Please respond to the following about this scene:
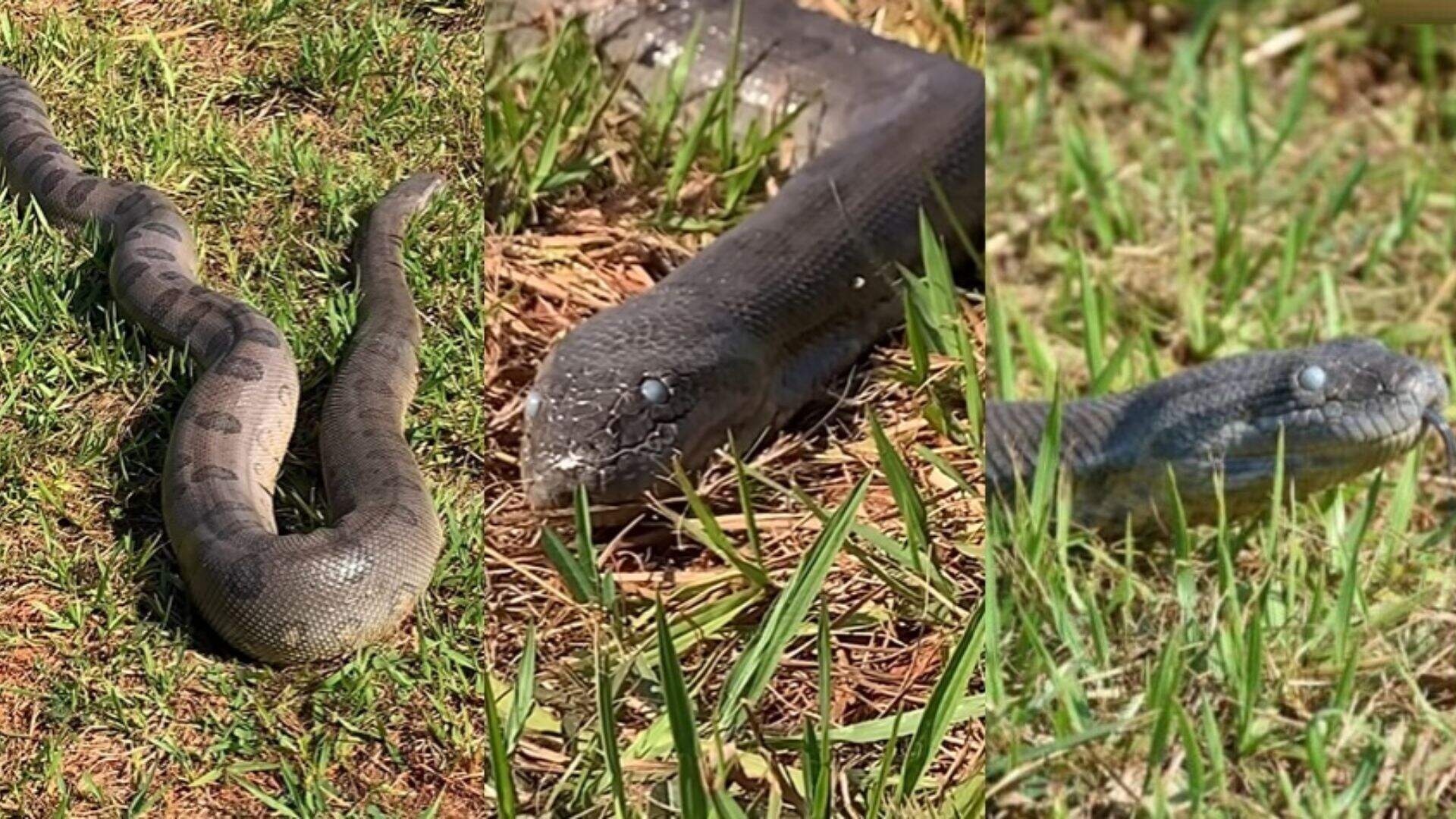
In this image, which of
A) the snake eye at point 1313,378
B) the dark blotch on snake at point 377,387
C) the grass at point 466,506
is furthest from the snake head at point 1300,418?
the dark blotch on snake at point 377,387

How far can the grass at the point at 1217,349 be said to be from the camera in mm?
1616

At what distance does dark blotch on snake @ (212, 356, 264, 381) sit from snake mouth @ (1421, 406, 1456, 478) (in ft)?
3.94

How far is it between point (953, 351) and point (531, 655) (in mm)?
415

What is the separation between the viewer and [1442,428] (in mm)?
1987

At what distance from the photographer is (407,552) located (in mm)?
1508

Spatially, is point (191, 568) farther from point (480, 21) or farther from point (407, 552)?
point (480, 21)

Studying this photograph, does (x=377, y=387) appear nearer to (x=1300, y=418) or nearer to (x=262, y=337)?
(x=262, y=337)

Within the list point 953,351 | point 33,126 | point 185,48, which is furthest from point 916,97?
point 33,126

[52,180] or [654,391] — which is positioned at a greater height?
[52,180]

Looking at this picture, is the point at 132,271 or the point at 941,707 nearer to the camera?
the point at 941,707

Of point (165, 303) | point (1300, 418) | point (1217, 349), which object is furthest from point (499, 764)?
point (1217, 349)

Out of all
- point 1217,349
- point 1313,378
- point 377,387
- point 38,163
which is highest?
point 38,163

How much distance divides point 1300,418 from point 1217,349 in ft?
1.21

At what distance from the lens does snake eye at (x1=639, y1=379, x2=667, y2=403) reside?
1.62 meters
